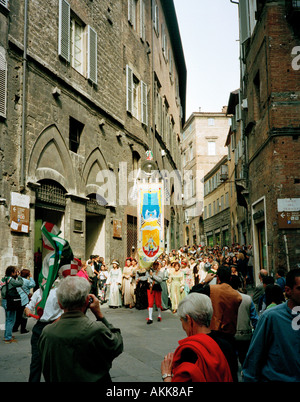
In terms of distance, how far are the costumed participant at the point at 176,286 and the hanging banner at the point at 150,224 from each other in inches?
36.3

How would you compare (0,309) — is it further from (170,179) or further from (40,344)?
(170,179)

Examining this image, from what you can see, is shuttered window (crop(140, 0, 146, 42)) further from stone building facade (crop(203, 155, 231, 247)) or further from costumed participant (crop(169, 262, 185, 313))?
stone building facade (crop(203, 155, 231, 247))

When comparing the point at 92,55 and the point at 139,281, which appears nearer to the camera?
the point at 139,281

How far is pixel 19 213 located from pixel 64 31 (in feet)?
21.7

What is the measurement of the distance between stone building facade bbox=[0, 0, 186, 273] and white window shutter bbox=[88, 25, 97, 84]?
1.5 inches

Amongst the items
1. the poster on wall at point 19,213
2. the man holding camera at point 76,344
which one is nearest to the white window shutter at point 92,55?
the poster on wall at point 19,213

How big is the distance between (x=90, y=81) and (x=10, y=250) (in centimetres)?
774

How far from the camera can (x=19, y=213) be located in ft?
37.8

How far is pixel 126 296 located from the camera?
1542 cm

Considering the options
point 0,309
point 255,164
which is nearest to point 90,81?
point 255,164

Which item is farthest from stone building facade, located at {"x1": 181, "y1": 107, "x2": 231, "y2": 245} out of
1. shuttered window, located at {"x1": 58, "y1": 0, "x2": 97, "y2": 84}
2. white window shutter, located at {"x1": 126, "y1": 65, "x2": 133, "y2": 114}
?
shuttered window, located at {"x1": 58, "y1": 0, "x2": 97, "y2": 84}

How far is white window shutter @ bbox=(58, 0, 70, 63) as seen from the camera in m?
14.2

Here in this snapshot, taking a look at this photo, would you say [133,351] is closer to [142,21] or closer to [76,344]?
[76,344]

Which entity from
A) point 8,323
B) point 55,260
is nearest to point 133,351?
point 8,323
